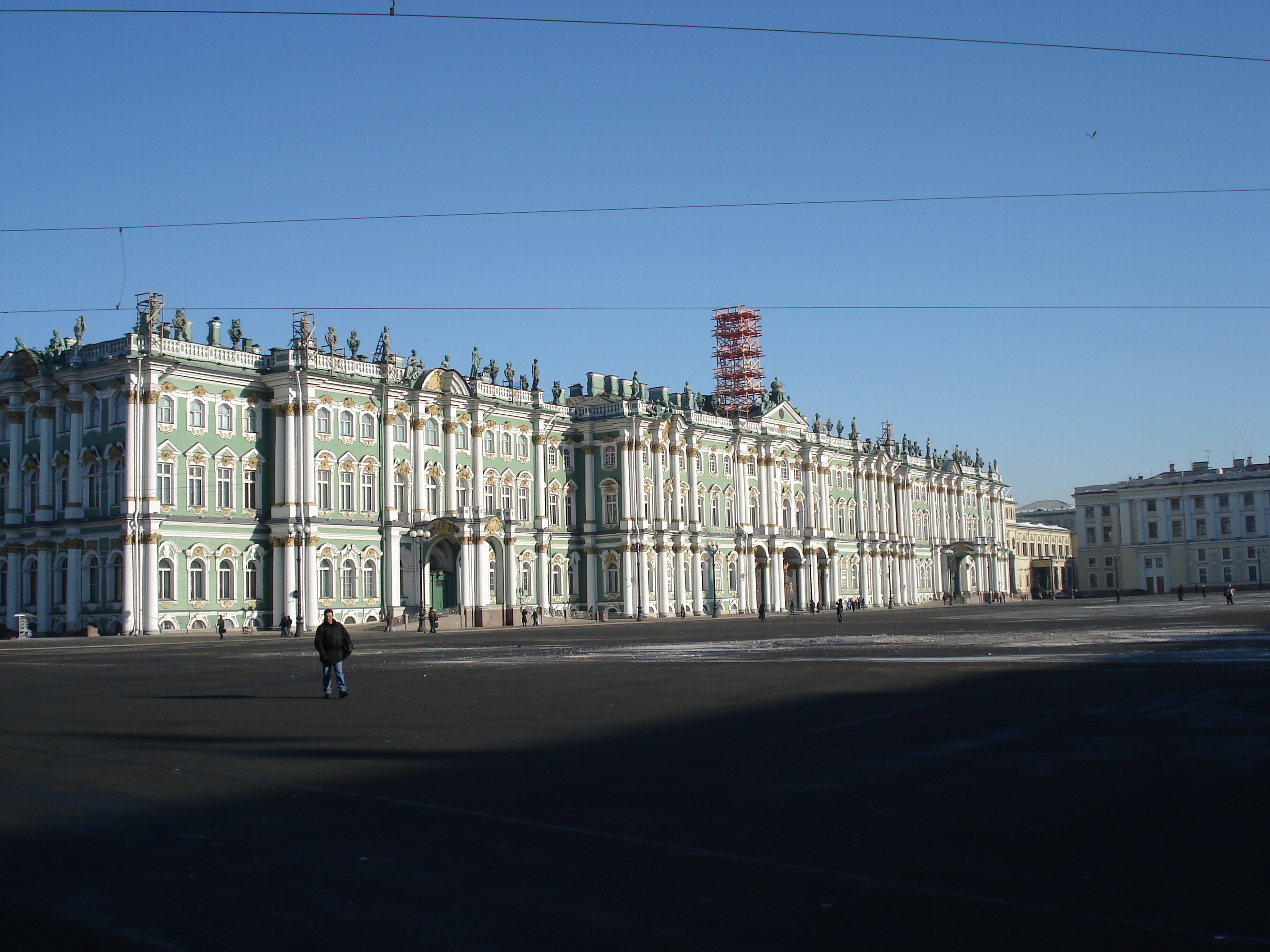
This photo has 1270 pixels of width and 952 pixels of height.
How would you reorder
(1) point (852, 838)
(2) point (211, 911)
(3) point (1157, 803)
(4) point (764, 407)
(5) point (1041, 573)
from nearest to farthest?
(2) point (211, 911)
(1) point (852, 838)
(3) point (1157, 803)
(4) point (764, 407)
(5) point (1041, 573)

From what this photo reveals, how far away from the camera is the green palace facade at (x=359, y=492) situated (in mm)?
63125

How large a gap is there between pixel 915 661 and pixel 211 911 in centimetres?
2181

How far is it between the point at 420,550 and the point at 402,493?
12.0 feet

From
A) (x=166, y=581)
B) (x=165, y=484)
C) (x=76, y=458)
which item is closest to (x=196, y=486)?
(x=165, y=484)

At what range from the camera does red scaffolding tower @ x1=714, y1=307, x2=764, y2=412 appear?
12438 centimetres

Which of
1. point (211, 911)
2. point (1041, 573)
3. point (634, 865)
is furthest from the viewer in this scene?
point (1041, 573)

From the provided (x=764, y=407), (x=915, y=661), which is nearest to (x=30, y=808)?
(x=915, y=661)

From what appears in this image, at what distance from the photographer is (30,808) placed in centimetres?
1100

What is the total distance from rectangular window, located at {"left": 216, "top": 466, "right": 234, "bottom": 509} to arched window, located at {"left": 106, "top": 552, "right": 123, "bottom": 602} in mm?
5862

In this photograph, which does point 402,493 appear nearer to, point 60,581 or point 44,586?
point 60,581

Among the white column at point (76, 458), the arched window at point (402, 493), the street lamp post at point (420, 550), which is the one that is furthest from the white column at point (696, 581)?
the white column at point (76, 458)

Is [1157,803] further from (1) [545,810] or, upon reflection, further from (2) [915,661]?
(2) [915,661]

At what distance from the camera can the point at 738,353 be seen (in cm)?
12475

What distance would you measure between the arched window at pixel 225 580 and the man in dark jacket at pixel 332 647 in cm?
4683
